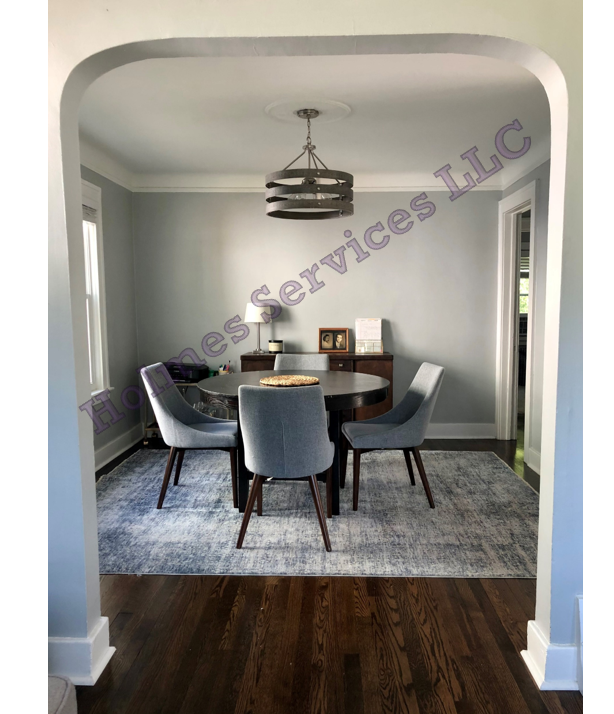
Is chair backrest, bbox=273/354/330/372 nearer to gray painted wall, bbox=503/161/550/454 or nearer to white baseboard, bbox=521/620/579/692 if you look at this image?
gray painted wall, bbox=503/161/550/454

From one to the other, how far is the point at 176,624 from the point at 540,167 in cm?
390

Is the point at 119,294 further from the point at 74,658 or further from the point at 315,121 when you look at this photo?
the point at 74,658

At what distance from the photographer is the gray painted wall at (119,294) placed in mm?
4594

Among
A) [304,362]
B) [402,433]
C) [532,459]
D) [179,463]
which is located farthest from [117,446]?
[532,459]

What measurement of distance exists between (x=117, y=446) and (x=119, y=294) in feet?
4.42

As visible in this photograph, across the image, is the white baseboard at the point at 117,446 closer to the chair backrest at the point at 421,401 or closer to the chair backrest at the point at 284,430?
the chair backrest at the point at 284,430

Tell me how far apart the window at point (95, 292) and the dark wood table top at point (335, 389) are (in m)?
1.28

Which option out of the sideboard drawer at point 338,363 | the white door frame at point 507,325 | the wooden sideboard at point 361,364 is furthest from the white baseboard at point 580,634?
the white door frame at point 507,325

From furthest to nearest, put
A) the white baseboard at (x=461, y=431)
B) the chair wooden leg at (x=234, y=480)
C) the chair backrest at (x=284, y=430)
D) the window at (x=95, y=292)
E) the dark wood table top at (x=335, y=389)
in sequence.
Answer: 1. the white baseboard at (x=461, y=431)
2. the window at (x=95, y=292)
3. the chair wooden leg at (x=234, y=480)
4. the dark wood table top at (x=335, y=389)
5. the chair backrest at (x=284, y=430)

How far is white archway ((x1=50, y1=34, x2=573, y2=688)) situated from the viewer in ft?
5.73

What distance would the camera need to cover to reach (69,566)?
1906mm

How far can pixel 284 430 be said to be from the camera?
9.00ft

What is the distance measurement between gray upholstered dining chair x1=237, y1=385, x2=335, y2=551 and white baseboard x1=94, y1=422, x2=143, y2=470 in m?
1.84

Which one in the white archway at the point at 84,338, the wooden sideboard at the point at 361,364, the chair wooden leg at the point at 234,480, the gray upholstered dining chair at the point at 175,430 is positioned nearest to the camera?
the white archway at the point at 84,338
